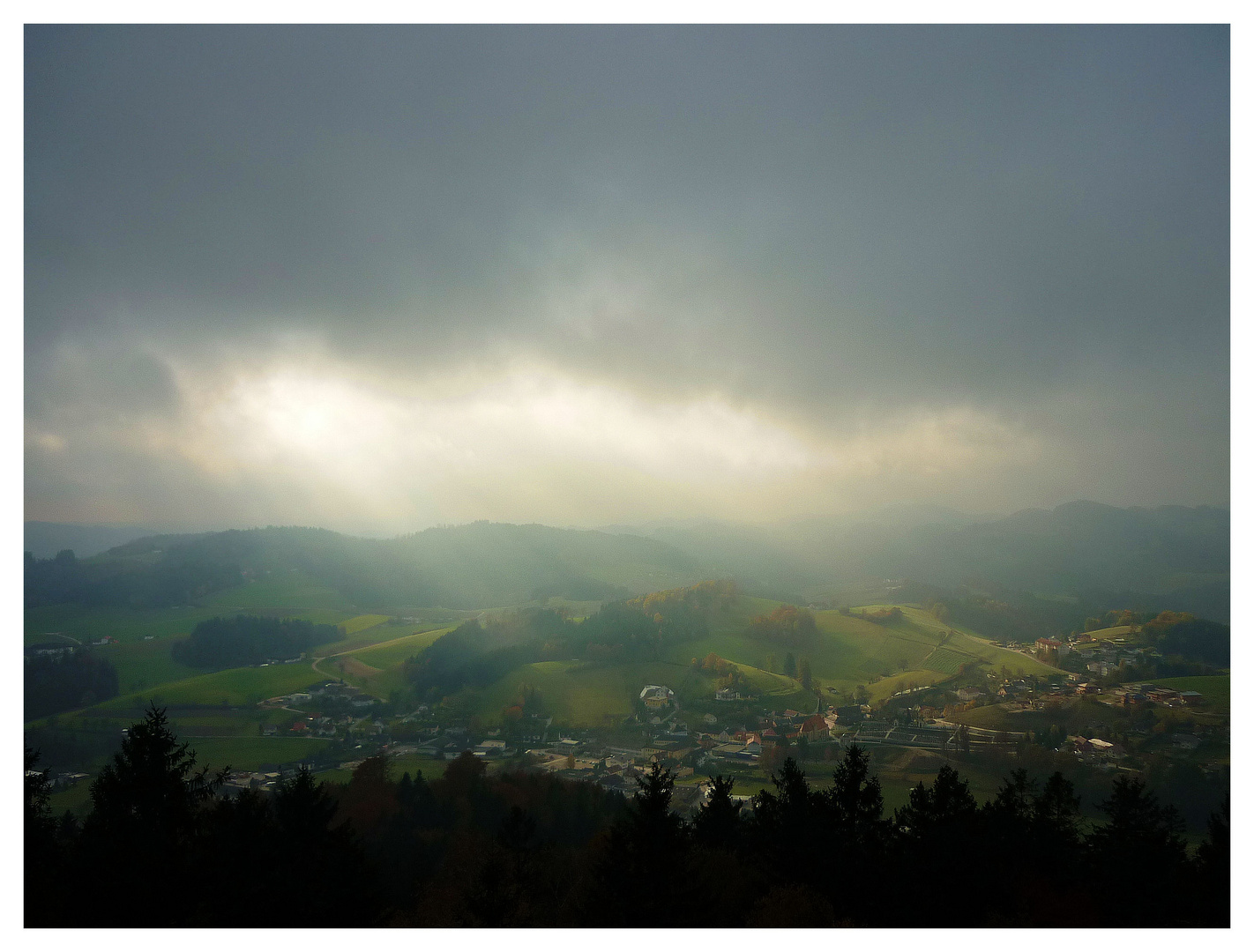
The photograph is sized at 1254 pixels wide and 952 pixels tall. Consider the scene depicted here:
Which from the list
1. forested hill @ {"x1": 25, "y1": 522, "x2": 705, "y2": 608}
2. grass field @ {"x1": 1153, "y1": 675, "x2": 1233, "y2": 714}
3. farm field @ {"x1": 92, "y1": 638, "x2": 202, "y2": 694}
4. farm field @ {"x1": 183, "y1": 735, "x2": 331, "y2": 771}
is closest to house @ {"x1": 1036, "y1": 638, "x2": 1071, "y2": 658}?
grass field @ {"x1": 1153, "y1": 675, "x2": 1233, "y2": 714}

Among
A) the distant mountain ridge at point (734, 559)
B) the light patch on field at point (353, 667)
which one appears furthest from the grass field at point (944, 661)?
the light patch on field at point (353, 667)

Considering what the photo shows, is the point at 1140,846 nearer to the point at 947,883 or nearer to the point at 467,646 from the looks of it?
the point at 947,883

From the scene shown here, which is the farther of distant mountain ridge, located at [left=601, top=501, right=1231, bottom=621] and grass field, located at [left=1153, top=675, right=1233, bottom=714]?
distant mountain ridge, located at [left=601, top=501, right=1231, bottom=621]

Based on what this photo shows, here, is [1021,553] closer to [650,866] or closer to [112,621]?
[650,866]

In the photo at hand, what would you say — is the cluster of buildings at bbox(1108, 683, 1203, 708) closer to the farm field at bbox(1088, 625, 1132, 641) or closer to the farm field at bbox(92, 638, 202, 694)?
the farm field at bbox(1088, 625, 1132, 641)

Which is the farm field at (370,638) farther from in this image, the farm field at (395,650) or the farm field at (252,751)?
the farm field at (252,751)
